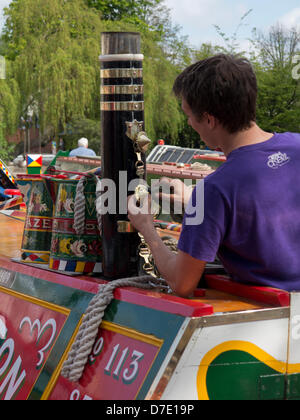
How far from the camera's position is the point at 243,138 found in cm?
232

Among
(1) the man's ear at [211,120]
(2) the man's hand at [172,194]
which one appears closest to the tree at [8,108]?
(2) the man's hand at [172,194]

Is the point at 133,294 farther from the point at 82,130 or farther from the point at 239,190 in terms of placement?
the point at 82,130

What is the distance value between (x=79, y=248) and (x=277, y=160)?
3.25 feet

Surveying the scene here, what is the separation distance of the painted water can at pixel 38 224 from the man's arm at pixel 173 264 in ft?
2.07

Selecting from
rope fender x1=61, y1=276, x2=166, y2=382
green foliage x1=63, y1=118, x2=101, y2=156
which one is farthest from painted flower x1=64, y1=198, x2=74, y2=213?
green foliage x1=63, y1=118, x2=101, y2=156

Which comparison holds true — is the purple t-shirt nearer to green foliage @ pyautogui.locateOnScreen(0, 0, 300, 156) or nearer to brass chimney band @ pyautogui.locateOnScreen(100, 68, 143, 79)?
brass chimney band @ pyautogui.locateOnScreen(100, 68, 143, 79)

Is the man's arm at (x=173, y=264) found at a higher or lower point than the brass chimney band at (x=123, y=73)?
lower

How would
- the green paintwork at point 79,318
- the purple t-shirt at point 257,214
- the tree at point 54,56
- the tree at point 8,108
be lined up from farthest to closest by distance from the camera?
the tree at point 54,56
the tree at point 8,108
the purple t-shirt at point 257,214
the green paintwork at point 79,318

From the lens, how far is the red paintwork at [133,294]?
2117 millimetres

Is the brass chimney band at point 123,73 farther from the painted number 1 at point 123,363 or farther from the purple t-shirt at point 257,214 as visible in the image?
the painted number 1 at point 123,363

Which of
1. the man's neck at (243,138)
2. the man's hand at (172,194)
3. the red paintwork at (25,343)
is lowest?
the red paintwork at (25,343)

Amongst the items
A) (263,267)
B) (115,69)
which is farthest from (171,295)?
(115,69)

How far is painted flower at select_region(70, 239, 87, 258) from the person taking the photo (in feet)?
9.37
